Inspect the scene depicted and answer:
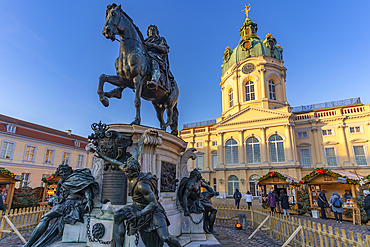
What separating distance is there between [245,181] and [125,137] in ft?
90.2

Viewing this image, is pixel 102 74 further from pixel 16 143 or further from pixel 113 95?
pixel 16 143

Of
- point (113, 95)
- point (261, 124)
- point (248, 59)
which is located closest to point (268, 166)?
point (261, 124)

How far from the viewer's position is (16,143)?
72.8 feet

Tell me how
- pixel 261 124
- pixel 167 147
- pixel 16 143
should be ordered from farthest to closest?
pixel 261 124 → pixel 16 143 → pixel 167 147

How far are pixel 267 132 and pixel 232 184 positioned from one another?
902 centimetres

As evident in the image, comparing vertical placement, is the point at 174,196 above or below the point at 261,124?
below

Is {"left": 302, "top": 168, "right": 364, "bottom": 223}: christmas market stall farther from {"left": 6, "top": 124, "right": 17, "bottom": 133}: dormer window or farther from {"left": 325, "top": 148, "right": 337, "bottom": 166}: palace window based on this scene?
{"left": 6, "top": 124, "right": 17, "bottom": 133}: dormer window

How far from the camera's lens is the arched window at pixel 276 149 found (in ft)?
92.2

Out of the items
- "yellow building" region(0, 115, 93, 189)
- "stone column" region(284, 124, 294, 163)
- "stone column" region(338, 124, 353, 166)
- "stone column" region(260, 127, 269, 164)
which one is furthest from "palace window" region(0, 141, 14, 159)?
"stone column" region(338, 124, 353, 166)

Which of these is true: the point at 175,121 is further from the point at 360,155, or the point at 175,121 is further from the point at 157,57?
the point at 360,155

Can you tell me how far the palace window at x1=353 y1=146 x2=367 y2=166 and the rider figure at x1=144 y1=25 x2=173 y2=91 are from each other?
1188 inches

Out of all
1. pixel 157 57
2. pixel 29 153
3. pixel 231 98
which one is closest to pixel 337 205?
pixel 157 57

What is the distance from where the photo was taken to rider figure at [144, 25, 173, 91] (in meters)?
5.33

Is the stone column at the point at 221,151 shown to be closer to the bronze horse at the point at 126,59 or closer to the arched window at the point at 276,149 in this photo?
the arched window at the point at 276,149
